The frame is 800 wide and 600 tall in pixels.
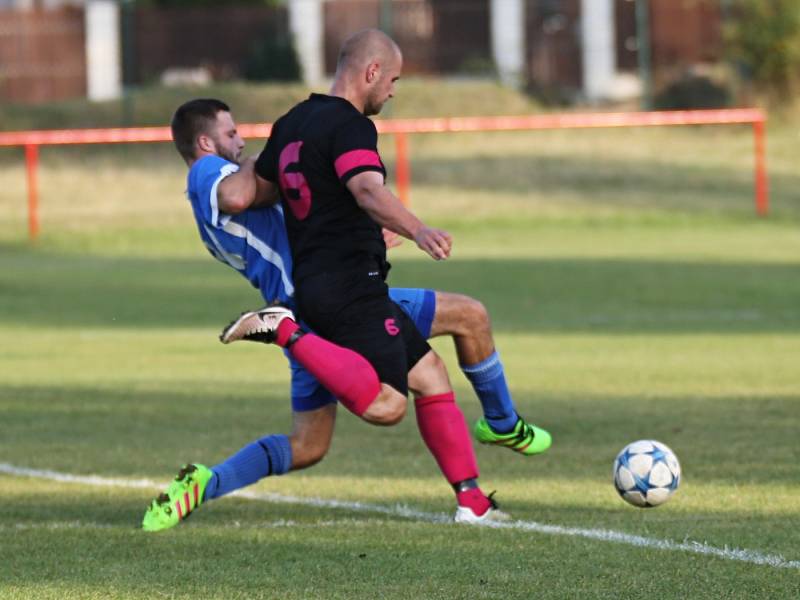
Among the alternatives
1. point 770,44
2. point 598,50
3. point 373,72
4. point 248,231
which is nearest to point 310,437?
point 248,231

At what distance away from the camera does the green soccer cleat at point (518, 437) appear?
24.8 ft

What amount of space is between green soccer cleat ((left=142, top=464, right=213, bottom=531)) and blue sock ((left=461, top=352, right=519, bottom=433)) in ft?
3.89

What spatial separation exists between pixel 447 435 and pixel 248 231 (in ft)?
3.76

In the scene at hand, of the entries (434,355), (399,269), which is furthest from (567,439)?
(399,269)

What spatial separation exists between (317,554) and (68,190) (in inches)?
951

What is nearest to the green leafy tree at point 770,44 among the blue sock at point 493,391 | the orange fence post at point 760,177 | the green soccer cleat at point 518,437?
the orange fence post at point 760,177

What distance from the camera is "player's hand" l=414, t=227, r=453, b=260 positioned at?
21.0 feet

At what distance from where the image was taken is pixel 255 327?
684 centimetres

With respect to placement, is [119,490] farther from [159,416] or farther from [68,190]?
[68,190]

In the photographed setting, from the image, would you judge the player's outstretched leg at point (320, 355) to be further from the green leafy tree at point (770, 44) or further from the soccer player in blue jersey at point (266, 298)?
the green leafy tree at point (770, 44)

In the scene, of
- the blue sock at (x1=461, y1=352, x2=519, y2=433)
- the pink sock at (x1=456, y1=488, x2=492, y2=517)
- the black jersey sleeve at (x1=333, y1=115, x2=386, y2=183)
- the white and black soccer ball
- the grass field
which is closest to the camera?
the grass field

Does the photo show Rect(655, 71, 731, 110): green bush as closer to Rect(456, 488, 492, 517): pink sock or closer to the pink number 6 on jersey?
Rect(456, 488, 492, 517): pink sock

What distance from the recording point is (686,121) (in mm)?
26312

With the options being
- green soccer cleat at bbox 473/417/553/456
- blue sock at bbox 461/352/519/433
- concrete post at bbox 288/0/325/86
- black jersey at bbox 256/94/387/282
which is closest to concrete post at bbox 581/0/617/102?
concrete post at bbox 288/0/325/86
